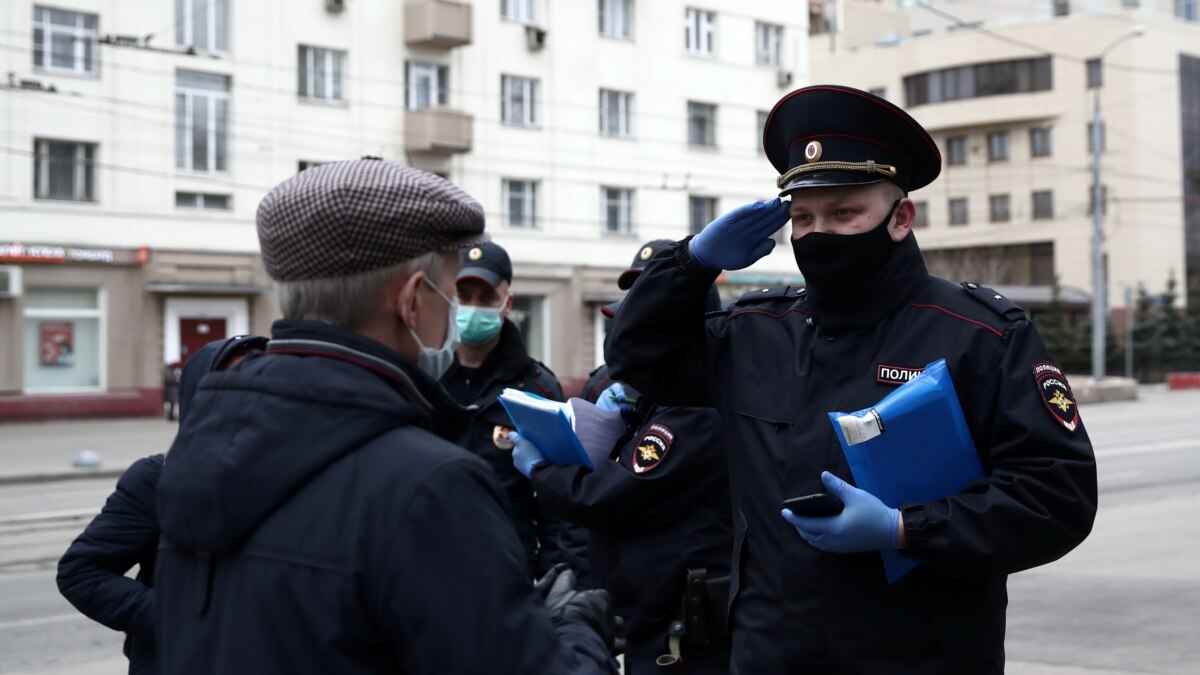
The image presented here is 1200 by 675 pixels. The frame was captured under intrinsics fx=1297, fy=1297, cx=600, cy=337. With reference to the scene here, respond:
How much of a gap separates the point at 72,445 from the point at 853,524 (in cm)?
2428

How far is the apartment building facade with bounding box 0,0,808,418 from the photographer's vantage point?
28.8 meters

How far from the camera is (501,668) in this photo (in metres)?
1.83

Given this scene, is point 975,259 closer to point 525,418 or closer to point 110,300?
point 110,300

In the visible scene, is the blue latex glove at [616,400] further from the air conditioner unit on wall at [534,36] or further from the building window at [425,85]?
the air conditioner unit on wall at [534,36]

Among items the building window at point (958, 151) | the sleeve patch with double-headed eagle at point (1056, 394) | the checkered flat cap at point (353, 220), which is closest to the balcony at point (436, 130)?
the sleeve patch with double-headed eagle at point (1056, 394)

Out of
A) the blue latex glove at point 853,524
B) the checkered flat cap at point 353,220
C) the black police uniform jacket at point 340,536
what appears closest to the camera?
the black police uniform jacket at point 340,536

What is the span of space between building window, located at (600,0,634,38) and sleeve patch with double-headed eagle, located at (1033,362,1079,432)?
121 feet

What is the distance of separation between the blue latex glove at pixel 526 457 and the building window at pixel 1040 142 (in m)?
65.8

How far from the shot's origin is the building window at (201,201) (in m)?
31.0

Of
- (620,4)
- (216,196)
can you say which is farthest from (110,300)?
(620,4)

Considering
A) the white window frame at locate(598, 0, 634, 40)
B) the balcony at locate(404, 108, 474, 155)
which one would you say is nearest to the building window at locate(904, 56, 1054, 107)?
the white window frame at locate(598, 0, 634, 40)

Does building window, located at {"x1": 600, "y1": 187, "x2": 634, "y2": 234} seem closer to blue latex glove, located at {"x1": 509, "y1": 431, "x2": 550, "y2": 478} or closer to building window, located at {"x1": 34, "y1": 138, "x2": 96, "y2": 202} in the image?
building window, located at {"x1": 34, "y1": 138, "x2": 96, "y2": 202}

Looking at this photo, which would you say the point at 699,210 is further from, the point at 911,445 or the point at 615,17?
the point at 911,445

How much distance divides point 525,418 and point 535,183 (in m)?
33.0
